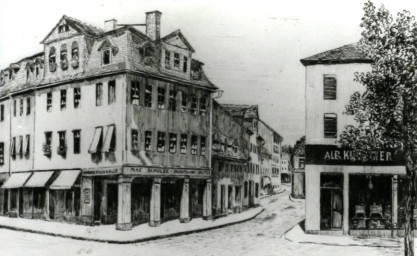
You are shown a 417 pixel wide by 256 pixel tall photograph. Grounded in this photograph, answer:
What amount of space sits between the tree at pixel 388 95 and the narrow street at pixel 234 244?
0.59 metres

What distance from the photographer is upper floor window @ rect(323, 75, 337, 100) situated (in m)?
5.14

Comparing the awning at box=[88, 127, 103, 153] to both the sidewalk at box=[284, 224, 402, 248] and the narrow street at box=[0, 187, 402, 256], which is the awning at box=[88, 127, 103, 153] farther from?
the sidewalk at box=[284, 224, 402, 248]

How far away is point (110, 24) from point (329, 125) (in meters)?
1.64

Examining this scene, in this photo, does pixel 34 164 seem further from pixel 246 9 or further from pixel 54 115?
pixel 246 9

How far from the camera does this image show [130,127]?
5.00 m

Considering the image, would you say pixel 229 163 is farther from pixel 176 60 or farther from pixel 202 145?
pixel 176 60

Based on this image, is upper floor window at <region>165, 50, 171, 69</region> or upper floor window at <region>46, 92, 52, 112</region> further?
upper floor window at <region>46, 92, 52, 112</region>

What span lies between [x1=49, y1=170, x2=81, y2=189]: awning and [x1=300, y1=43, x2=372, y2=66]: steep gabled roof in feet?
5.73

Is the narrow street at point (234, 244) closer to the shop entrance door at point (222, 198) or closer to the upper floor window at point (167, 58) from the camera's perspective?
the shop entrance door at point (222, 198)

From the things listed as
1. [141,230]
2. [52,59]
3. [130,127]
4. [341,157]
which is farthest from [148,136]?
[341,157]

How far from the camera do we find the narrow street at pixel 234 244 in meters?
4.96

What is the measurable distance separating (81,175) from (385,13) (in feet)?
7.81

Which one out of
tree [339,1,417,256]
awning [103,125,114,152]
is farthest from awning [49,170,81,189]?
tree [339,1,417,256]

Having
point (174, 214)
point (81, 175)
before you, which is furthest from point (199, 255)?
point (81, 175)
